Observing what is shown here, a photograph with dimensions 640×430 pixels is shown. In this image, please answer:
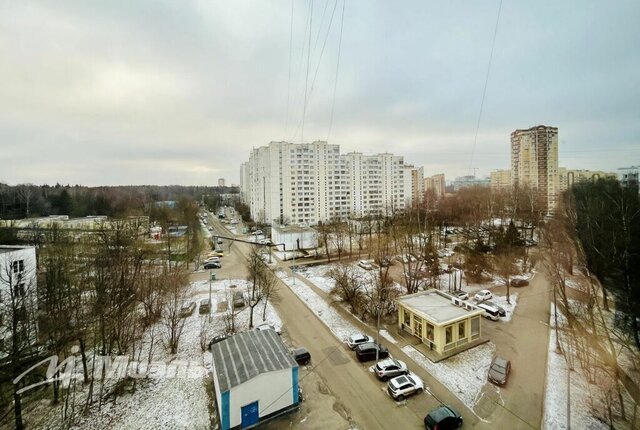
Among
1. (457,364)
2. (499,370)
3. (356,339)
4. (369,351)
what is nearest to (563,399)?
(499,370)

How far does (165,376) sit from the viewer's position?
10.3 metres

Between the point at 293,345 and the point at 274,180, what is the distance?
129 ft

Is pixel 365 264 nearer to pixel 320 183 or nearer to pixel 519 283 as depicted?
pixel 519 283

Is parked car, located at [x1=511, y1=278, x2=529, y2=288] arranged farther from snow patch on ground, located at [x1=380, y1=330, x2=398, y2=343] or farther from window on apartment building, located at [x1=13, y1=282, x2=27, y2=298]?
window on apartment building, located at [x1=13, y1=282, x2=27, y2=298]

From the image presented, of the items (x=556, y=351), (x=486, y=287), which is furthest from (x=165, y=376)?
(x=486, y=287)

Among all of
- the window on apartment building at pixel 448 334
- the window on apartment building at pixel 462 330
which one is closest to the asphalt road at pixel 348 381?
the window on apartment building at pixel 448 334

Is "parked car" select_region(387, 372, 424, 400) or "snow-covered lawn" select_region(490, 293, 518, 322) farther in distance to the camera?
"snow-covered lawn" select_region(490, 293, 518, 322)

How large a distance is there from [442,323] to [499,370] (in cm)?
232

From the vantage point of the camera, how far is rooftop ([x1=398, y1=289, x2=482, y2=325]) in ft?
40.0

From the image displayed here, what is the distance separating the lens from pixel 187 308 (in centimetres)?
1579

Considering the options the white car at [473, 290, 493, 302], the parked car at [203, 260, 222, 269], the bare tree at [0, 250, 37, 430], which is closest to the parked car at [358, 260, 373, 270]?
the white car at [473, 290, 493, 302]

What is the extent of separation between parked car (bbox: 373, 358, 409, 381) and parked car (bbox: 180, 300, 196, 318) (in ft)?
35.0

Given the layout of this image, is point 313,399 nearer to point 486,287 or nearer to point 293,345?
point 293,345

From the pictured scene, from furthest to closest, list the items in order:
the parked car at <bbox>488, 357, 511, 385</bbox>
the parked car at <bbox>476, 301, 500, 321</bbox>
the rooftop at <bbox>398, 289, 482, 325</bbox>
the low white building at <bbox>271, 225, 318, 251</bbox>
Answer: the low white building at <bbox>271, 225, 318, 251</bbox> < the parked car at <bbox>476, 301, 500, 321</bbox> < the rooftop at <bbox>398, 289, 482, 325</bbox> < the parked car at <bbox>488, 357, 511, 385</bbox>
